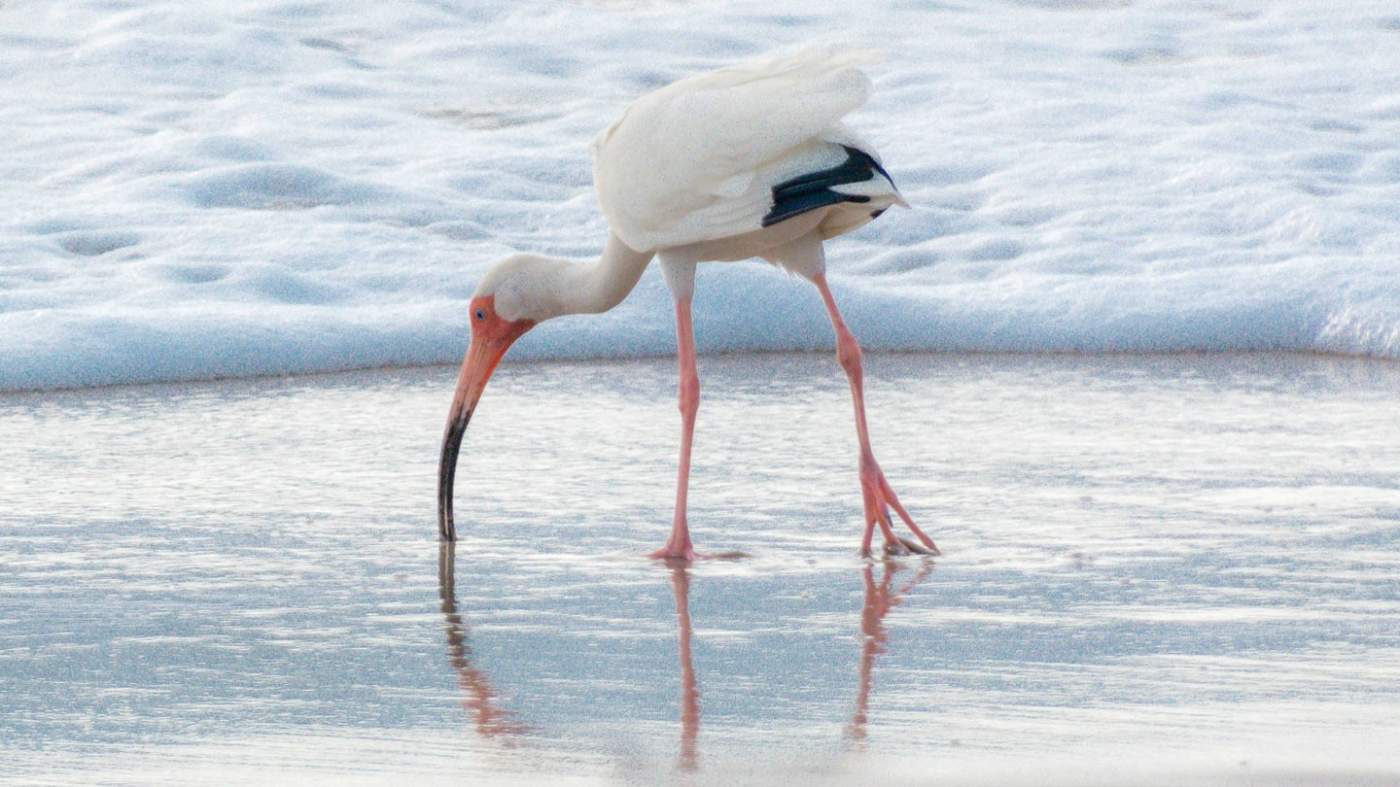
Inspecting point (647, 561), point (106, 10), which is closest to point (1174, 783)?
point (647, 561)

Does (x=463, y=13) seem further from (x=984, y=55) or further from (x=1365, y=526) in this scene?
(x=1365, y=526)

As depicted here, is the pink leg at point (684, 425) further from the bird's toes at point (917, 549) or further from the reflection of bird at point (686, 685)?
the bird's toes at point (917, 549)

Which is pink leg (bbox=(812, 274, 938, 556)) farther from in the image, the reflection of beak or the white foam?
the white foam

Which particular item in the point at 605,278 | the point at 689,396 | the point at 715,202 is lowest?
the point at 689,396

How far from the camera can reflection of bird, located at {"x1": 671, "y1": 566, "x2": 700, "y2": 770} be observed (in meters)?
3.13

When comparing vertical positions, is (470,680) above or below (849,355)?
above

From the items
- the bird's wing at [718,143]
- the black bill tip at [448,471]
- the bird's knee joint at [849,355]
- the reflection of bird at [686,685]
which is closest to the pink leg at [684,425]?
the reflection of bird at [686,685]

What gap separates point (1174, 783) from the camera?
2895 millimetres

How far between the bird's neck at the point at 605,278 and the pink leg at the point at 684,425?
0.17 meters

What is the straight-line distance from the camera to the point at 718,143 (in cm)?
497

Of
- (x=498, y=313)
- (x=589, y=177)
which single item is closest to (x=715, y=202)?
(x=498, y=313)

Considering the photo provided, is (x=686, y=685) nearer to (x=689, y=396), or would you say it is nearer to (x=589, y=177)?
(x=689, y=396)

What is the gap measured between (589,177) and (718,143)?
546cm

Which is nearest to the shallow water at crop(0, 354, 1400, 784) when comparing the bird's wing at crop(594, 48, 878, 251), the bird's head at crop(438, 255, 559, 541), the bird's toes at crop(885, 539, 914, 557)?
the bird's toes at crop(885, 539, 914, 557)
